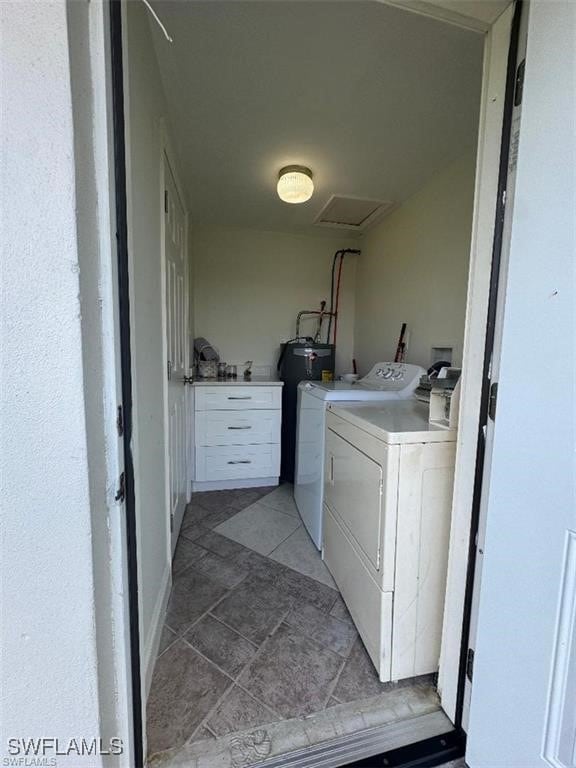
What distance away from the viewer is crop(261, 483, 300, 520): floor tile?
2.39 metres

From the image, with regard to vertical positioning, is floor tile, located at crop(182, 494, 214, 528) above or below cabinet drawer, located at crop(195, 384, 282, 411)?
below

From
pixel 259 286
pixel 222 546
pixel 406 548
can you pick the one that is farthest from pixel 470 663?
pixel 259 286

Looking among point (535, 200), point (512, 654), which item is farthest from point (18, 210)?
point (512, 654)

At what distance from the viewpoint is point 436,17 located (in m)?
0.83

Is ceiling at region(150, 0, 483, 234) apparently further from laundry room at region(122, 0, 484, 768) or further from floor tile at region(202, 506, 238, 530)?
floor tile at region(202, 506, 238, 530)

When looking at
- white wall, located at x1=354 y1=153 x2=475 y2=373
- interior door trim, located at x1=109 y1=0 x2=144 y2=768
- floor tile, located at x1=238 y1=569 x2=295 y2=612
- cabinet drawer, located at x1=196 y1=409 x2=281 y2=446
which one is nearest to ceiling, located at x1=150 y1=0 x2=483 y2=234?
white wall, located at x1=354 y1=153 x2=475 y2=373

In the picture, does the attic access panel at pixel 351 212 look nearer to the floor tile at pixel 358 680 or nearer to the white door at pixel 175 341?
the white door at pixel 175 341

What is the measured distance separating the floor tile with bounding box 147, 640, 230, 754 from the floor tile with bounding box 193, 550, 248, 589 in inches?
15.0

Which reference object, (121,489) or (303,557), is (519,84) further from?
(303,557)

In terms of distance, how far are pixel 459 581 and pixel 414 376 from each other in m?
1.21

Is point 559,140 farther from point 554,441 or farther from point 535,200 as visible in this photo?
point 554,441

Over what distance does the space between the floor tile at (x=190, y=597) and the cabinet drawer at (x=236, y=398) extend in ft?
4.08

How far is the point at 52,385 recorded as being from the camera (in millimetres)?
516

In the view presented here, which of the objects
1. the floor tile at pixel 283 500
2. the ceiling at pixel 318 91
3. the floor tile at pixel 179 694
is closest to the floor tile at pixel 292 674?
the floor tile at pixel 179 694
